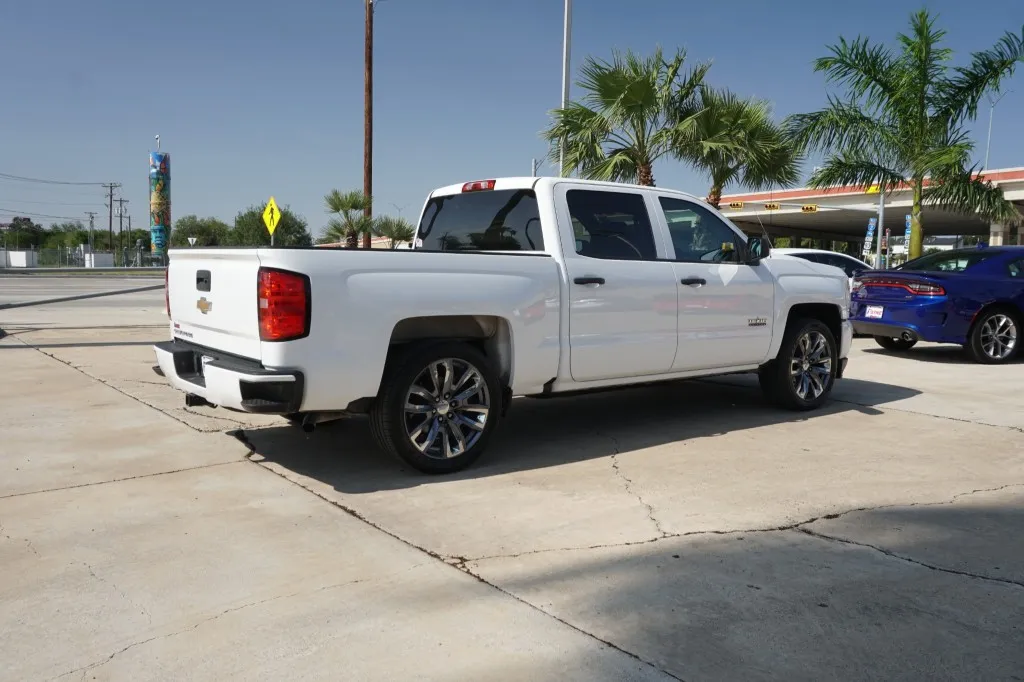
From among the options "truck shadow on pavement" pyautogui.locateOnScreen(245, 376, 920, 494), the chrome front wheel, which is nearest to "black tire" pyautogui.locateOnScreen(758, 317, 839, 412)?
the chrome front wheel

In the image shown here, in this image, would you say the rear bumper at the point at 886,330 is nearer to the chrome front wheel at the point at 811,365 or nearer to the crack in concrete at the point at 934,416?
the crack in concrete at the point at 934,416

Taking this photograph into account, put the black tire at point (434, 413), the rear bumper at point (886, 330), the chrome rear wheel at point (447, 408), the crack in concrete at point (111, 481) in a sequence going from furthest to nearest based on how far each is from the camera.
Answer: the rear bumper at point (886, 330) < the chrome rear wheel at point (447, 408) < the black tire at point (434, 413) < the crack in concrete at point (111, 481)

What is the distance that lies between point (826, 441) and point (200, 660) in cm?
487

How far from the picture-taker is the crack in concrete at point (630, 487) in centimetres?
433

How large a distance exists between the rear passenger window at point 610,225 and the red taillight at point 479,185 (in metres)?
0.63

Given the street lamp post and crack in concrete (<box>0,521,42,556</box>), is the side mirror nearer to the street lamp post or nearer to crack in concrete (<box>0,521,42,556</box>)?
crack in concrete (<box>0,521,42,556</box>)

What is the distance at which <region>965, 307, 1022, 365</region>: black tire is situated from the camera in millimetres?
11062

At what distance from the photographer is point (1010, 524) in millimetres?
4488

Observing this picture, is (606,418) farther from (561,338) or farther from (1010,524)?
(1010,524)

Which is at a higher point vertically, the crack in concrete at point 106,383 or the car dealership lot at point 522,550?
the crack in concrete at point 106,383

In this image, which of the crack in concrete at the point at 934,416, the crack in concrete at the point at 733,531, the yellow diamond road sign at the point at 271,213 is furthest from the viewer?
the yellow diamond road sign at the point at 271,213

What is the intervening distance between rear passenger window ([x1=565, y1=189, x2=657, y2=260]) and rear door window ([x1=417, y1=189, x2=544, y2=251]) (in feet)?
1.00

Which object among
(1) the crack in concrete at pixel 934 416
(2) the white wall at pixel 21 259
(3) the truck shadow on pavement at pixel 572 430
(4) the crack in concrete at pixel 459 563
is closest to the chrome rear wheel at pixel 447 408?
(3) the truck shadow on pavement at pixel 572 430

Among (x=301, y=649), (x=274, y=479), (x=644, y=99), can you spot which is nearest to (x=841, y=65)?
(x=644, y=99)
